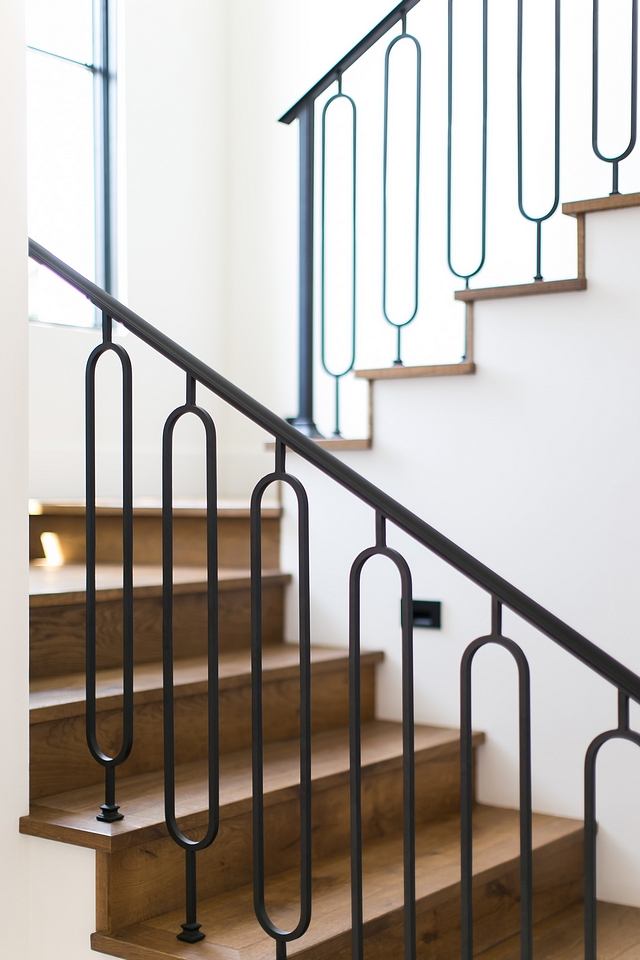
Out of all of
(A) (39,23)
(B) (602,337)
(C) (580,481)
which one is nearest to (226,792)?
(C) (580,481)

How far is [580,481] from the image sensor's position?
7.95ft

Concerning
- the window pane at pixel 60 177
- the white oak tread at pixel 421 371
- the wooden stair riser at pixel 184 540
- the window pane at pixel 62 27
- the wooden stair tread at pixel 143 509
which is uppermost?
the window pane at pixel 62 27

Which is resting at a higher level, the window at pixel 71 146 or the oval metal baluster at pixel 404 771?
the window at pixel 71 146

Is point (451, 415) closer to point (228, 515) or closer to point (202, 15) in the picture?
point (228, 515)

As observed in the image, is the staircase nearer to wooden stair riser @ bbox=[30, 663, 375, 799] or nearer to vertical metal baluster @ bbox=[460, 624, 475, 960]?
wooden stair riser @ bbox=[30, 663, 375, 799]

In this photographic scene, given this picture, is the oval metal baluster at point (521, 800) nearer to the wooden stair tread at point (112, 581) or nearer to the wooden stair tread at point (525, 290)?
the wooden stair tread at point (112, 581)

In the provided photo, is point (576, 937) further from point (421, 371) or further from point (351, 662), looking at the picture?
point (421, 371)

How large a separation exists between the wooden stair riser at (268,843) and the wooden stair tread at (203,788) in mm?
25

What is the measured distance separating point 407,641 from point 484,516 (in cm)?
104

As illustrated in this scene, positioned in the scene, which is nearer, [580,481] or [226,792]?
[226,792]

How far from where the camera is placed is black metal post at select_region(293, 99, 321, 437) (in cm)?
289

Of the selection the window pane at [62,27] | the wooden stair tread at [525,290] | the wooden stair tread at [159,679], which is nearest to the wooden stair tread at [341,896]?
the wooden stair tread at [159,679]

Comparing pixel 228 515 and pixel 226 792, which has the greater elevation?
pixel 228 515

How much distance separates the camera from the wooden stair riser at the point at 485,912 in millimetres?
1837
